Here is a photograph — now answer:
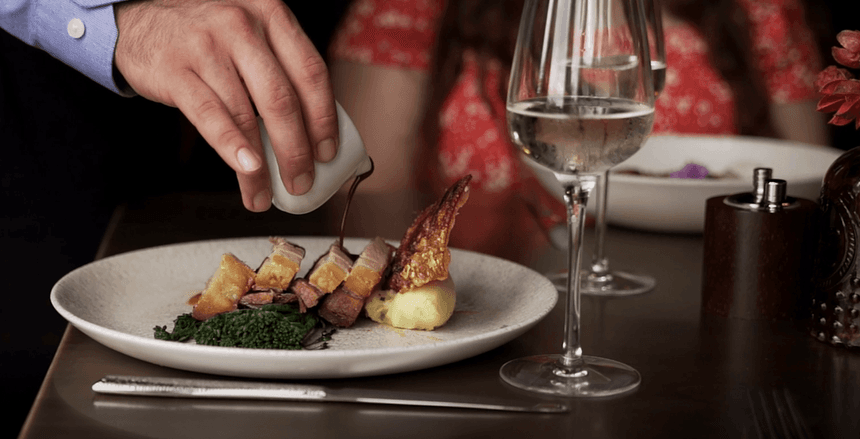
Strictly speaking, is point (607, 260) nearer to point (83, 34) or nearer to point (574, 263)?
point (574, 263)

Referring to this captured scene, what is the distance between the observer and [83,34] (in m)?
1.21

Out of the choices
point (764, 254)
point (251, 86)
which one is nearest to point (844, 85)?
point (764, 254)

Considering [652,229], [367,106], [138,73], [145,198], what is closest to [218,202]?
[145,198]

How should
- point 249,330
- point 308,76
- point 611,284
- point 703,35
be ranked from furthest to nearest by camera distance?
point 703,35
point 611,284
point 308,76
point 249,330

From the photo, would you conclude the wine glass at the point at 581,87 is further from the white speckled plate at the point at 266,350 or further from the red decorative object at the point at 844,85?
the red decorative object at the point at 844,85

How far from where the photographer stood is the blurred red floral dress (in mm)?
2982

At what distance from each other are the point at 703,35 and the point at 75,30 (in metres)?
2.38

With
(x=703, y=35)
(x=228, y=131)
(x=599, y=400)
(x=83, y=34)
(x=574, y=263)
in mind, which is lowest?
(x=599, y=400)

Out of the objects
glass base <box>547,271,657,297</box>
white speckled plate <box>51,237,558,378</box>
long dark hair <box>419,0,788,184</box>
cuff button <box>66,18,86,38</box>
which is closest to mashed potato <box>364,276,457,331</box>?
white speckled plate <box>51,237,558,378</box>

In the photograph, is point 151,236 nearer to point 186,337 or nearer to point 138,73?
point 138,73

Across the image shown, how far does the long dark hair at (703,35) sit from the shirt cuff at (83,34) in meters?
1.85

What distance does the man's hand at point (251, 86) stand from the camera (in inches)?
34.1

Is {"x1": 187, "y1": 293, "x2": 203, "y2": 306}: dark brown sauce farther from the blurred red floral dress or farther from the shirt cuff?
the blurred red floral dress

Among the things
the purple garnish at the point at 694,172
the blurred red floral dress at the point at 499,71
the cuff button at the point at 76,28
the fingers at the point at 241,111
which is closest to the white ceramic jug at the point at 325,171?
the fingers at the point at 241,111
